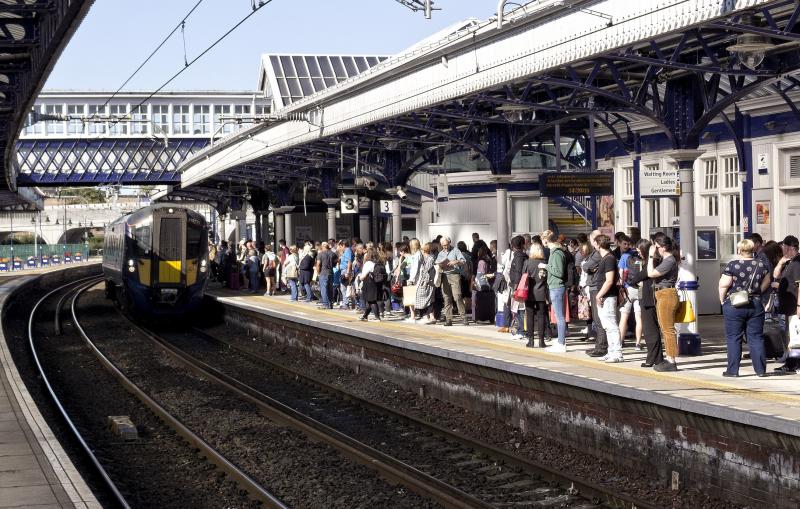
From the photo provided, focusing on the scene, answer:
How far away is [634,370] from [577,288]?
4666 millimetres

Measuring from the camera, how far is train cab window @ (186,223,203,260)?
30578 millimetres

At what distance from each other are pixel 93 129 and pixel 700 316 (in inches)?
3051

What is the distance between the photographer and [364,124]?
2570cm

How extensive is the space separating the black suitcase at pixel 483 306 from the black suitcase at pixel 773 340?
29.0ft

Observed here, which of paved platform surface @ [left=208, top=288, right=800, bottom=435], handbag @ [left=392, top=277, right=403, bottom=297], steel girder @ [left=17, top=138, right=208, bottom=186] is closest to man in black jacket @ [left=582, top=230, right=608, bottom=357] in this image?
paved platform surface @ [left=208, top=288, right=800, bottom=435]

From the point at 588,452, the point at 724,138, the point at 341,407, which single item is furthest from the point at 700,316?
the point at 588,452

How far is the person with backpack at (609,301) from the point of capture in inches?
597

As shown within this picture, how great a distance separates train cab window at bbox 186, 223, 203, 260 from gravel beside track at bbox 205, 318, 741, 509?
660cm

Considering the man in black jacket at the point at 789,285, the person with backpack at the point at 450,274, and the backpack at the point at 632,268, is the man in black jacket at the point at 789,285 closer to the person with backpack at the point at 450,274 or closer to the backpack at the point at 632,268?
the backpack at the point at 632,268

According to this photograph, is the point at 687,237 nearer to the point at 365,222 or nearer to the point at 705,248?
the point at 705,248

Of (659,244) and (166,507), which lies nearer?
(166,507)

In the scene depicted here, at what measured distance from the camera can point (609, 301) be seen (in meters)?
15.3

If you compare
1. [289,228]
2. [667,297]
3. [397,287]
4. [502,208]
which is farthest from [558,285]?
[289,228]

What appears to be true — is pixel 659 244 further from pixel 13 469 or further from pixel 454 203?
pixel 454 203
